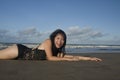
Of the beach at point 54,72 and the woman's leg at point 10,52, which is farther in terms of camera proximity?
the woman's leg at point 10,52

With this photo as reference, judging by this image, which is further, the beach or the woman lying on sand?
the woman lying on sand

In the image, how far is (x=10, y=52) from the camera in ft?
21.0

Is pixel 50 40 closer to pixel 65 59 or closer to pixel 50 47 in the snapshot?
pixel 50 47

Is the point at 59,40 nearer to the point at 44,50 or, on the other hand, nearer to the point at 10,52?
the point at 44,50

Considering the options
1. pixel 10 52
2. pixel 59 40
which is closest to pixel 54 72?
pixel 59 40

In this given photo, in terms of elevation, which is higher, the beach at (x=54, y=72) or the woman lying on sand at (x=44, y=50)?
the woman lying on sand at (x=44, y=50)

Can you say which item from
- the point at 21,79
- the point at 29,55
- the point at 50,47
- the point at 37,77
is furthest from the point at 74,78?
the point at 29,55

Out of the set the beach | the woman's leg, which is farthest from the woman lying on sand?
the beach

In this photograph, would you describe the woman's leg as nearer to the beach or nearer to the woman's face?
the beach

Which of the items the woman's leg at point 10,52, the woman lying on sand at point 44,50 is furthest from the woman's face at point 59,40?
the woman's leg at point 10,52

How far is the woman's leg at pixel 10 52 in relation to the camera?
20.8 ft

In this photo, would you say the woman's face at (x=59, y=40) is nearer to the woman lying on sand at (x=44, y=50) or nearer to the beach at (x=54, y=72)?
the woman lying on sand at (x=44, y=50)

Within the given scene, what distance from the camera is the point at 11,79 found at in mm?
3572

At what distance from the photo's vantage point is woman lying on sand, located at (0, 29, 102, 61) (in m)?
6.38
